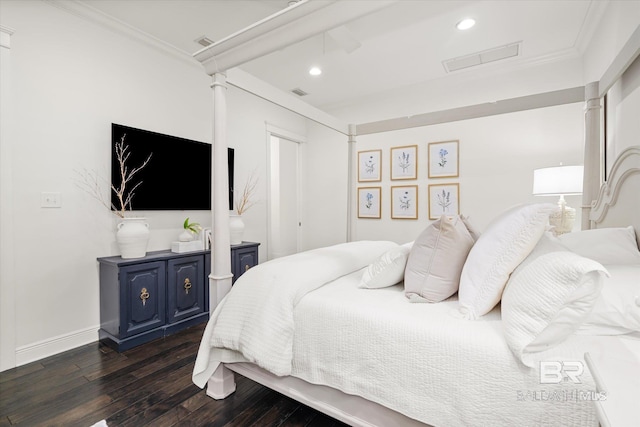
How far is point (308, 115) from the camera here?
231cm

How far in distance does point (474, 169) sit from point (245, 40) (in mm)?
2910

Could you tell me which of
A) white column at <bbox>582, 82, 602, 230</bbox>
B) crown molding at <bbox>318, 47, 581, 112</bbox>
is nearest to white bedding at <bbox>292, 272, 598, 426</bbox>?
white column at <bbox>582, 82, 602, 230</bbox>

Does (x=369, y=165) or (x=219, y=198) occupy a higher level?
(x=369, y=165)

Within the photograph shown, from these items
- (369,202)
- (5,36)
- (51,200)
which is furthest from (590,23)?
(51,200)

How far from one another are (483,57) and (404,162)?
1377mm

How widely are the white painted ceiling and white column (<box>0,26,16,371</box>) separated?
0.79m

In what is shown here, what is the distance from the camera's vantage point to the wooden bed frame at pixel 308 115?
134 cm

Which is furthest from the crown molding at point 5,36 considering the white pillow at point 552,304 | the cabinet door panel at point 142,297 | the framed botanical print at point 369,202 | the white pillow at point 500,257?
the framed botanical print at point 369,202

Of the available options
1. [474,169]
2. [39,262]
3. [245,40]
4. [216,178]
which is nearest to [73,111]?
[39,262]

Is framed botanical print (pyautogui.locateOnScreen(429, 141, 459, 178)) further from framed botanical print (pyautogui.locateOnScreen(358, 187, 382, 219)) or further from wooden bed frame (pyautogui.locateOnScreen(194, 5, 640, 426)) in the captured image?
wooden bed frame (pyautogui.locateOnScreen(194, 5, 640, 426))

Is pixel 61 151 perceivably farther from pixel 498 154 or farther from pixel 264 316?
pixel 498 154

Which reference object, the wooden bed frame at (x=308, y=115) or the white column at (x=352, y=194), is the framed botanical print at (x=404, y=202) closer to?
the white column at (x=352, y=194)

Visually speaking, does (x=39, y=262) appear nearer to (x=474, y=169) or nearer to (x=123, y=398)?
(x=123, y=398)

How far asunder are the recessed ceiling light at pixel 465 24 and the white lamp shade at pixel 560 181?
141 centimetres
